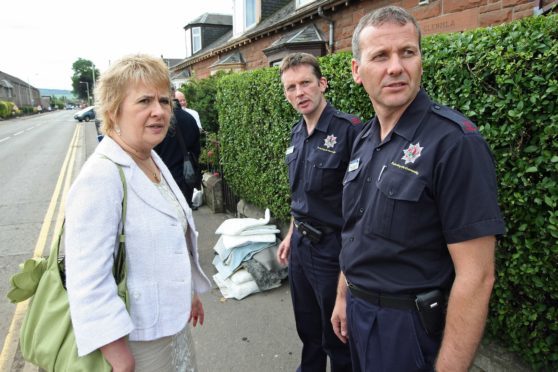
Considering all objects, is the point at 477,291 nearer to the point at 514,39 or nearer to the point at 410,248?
the point at 410,248

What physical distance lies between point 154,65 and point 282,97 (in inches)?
121

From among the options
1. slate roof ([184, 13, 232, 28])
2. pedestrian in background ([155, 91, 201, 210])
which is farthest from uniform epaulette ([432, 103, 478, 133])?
slate roof ([184, 13, 232, 28])

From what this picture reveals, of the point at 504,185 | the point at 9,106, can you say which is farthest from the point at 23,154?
the point at 9,106

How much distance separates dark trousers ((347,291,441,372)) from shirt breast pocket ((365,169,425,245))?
1.10ft

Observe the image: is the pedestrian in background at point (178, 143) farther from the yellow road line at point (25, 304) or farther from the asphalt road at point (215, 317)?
the yellow road line at point (25, 304)

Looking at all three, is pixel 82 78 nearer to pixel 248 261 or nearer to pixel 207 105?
pixel 207 105

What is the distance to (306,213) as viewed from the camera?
9.08ft

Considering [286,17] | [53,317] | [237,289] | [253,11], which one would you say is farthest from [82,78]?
[53,317]

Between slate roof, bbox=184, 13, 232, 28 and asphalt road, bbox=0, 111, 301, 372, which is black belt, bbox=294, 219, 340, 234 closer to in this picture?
asphalt road, bbox=0, 111, 301, 372

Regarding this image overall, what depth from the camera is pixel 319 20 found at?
9.58 meters

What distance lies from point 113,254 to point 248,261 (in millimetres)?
3051

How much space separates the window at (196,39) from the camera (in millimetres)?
23328

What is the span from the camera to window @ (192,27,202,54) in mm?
23328

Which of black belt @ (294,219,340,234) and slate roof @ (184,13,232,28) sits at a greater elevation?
slate roof @ (184,13,232,28)
